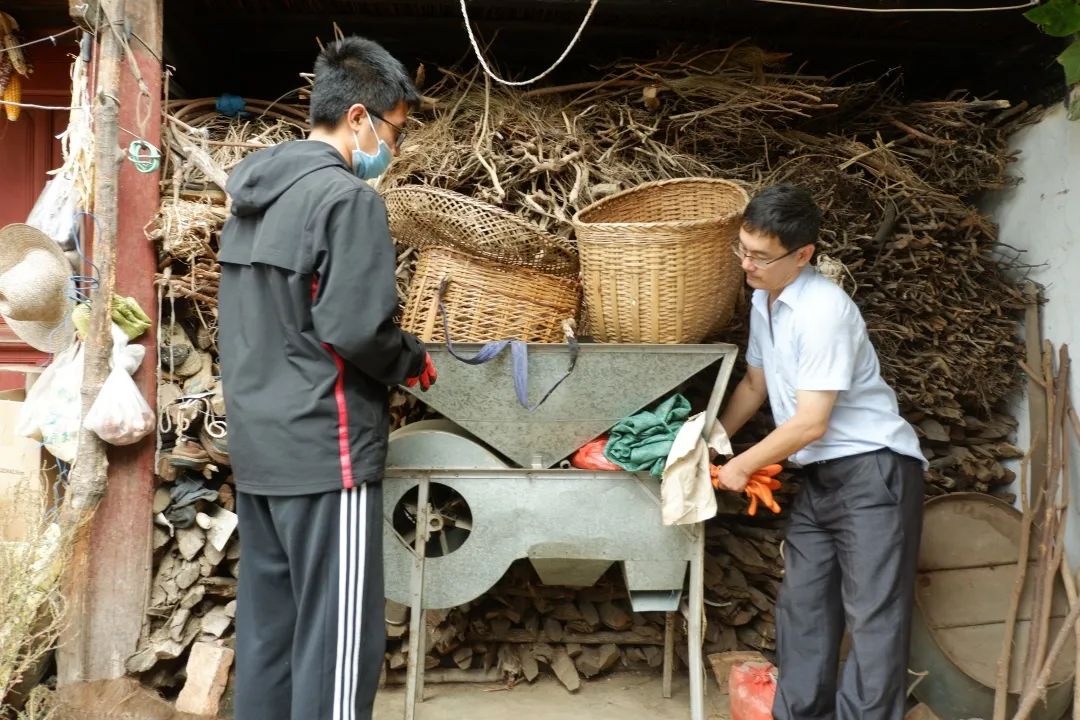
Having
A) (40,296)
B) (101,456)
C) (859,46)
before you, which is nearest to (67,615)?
(101,456)

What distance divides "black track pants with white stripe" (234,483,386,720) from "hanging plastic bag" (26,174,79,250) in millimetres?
1670

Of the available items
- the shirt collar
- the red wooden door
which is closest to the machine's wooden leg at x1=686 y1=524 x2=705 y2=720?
the shirt collar

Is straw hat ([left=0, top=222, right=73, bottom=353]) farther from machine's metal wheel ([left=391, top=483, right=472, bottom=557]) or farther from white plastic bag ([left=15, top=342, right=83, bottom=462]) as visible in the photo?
machine's metal wheel ([left=391, top=483, right=472, bottom=557])

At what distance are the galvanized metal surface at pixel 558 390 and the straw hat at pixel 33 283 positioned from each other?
1.56m

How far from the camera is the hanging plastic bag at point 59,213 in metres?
3.17

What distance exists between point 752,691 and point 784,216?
5.98 feet

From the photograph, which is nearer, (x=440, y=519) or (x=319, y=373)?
(x=319, y=373)

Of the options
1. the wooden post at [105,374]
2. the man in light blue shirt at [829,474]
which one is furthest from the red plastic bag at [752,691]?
the wooden post at [105,374]

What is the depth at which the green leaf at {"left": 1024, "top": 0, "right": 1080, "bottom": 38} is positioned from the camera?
290 centimetres

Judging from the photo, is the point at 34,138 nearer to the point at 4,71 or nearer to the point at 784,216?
the point at 4,71

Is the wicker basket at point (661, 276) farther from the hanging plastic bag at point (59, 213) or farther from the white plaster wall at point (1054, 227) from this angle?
the hanging plastic bag at point (59, 213)

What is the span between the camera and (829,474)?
273 cm

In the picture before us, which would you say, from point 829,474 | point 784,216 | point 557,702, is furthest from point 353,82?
point 557,702

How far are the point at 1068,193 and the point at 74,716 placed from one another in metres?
4.67
